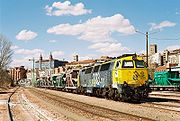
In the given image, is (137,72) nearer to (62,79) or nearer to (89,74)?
(89,74)

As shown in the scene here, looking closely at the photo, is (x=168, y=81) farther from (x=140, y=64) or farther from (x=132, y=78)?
(x=132, y=78)

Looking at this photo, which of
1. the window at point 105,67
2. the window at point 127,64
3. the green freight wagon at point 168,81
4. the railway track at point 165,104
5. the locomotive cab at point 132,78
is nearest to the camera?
the railway track at point 165,104

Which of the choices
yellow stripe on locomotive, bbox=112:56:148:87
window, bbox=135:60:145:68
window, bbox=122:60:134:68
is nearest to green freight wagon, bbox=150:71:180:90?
window, bbox=135:60:145:68

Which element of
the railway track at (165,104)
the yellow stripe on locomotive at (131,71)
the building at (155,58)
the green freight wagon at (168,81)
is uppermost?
the building at (155,58)

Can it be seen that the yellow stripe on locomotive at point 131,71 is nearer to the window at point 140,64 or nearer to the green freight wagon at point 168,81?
the window at point 140,64

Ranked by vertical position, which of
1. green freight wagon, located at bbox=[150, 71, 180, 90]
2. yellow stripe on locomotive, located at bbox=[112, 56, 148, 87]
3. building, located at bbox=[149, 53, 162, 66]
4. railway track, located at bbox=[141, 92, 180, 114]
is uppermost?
building, located at bbox=[149, 53, 162, 66]

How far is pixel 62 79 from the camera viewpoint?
54.9 metres

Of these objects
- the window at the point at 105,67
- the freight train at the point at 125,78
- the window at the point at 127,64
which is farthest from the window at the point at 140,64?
the window at the point at 105,67

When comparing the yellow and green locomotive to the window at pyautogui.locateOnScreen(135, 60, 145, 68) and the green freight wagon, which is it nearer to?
the window at pyautogui.locateOnScreen(135, 60, 145, 68)

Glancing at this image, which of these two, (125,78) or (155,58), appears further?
(155,58)

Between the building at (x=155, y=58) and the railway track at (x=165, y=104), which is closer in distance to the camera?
the railway track at (x=165, y=104)

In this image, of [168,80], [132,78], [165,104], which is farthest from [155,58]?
[165,104]

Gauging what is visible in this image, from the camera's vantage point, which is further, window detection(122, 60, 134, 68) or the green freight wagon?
the green freight wagon

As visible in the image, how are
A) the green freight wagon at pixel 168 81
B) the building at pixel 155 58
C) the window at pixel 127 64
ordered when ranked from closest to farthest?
1. the window at pixel 127 64
2. the green freight wagon at pixel 168 81
3. the building at pixel 155 58
